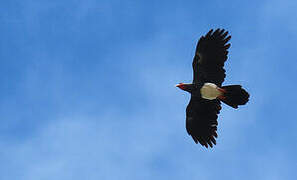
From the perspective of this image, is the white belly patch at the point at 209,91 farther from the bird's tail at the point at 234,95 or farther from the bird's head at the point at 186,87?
the bird's head at the point at 186,87

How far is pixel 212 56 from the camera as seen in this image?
61.5ft

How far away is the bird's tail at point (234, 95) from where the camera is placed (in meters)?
17.9

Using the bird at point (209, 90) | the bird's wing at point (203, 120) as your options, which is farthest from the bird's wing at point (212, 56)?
the bird's wing at point (203, 120)

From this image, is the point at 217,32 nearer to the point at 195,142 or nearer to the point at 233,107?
the point at 233,107

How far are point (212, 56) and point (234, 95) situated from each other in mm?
1808

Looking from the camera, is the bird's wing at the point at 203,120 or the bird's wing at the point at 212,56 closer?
the bird's wing at the point at 212,56

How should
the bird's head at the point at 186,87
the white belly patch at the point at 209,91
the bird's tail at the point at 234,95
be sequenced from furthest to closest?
the bird's head at the point at 186,87, the white belly patch at the point at 209,91, the bird's tail at the point at 234,95

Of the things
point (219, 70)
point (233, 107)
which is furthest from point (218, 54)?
point (233, 107)

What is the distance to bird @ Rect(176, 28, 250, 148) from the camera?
18.2 metres

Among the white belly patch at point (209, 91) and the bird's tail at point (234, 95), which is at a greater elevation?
the white belly patch at point (209, 91)

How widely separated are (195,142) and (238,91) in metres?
3.22

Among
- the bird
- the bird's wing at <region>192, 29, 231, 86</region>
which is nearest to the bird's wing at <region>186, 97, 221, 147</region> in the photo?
the bird

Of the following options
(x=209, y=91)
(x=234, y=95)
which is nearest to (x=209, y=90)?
(x=209, y=91)

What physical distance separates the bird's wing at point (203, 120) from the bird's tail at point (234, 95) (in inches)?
47.2
